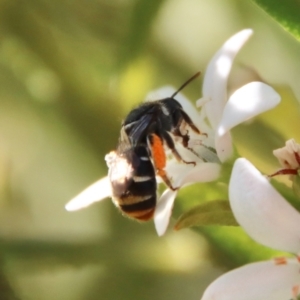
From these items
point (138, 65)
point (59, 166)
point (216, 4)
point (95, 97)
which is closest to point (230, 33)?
point (216, 4)

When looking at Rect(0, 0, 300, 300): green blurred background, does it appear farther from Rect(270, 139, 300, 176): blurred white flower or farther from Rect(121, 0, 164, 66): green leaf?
Rect(270, 139, 300, 176): blurred white flower

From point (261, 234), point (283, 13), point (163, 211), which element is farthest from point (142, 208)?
point (283, 13)

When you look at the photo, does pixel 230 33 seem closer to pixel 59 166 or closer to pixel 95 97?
pixel 95 97

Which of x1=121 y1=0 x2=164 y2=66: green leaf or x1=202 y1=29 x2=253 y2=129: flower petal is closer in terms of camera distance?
x1=202 y1=29 x2=253 y2=129: flower petal

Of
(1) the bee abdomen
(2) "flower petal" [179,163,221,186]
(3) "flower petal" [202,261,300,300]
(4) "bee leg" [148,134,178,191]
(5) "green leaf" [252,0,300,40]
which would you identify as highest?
(5) "green leaf" [252,0,300,40]

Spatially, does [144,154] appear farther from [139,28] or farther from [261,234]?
[139,28]

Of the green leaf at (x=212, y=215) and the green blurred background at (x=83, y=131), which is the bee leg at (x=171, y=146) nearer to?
the green leaf at (x=212, y=215)

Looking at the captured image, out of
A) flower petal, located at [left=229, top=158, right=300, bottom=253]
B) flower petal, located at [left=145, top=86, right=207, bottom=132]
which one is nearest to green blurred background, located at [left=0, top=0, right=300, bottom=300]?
flower petal, located at [left=145, top=86, right=207, bottom=132]
